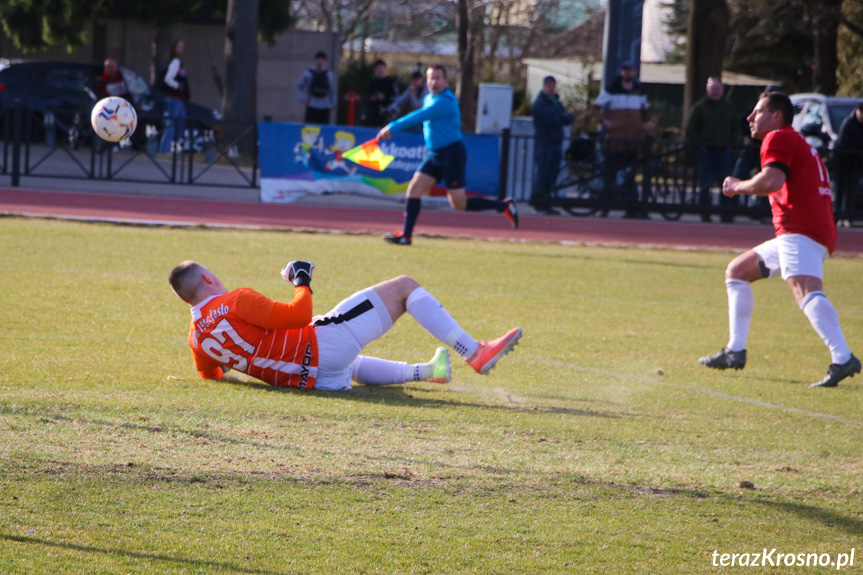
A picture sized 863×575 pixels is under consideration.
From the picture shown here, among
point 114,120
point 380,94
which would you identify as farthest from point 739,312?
point 380,94

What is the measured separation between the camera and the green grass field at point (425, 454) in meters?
3.52

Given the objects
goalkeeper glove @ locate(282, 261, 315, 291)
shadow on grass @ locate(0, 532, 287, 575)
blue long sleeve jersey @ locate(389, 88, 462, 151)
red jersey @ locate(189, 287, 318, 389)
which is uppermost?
blue long sleeve jersey @ locate(389, 88, 462, 151)

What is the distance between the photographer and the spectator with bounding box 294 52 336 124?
20891mm

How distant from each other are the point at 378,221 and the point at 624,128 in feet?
16.1

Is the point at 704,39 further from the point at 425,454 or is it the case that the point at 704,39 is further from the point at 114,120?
the point at 425,454

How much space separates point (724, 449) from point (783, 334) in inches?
154

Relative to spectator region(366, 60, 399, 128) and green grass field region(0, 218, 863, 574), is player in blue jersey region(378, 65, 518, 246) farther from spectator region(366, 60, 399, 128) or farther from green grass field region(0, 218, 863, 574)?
spectator region(366, 60, 399, 128)

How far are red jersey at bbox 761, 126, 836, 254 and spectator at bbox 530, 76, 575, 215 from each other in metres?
10.5

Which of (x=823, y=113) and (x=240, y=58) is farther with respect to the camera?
(x=240, y=58)

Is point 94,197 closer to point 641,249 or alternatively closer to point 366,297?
point 641,249

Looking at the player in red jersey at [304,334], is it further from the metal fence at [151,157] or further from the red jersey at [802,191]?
the metal fence at [151,157]

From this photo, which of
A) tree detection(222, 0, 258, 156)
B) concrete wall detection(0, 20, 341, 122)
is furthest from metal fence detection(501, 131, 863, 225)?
concrete wall detection(0, 20, 341, 122)

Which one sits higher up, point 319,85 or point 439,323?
Result: point 319,85

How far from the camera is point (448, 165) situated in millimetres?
12320
